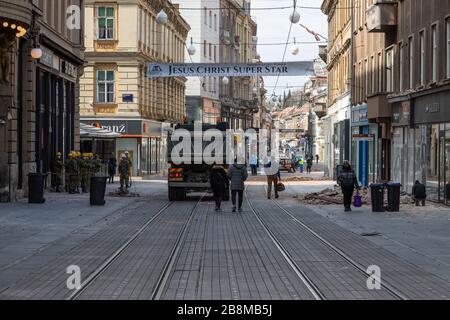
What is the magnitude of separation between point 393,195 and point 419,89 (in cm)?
633

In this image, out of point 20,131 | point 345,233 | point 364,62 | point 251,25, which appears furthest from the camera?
point 251,25

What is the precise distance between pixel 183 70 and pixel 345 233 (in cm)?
2124

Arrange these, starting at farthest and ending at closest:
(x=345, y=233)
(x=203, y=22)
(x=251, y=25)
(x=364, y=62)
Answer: (x=251, y=25), (x=203, y=22), (x=364, y=62), (x=345, y=233)

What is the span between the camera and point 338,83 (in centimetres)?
5781

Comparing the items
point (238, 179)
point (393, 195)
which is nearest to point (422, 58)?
point (393, 195)

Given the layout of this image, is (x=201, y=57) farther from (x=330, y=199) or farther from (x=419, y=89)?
(x=419, y=89)

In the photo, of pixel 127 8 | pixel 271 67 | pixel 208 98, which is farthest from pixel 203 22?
pixel 271 67

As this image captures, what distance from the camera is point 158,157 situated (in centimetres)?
6450

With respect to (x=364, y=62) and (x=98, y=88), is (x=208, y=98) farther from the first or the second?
(x=364, y=62)

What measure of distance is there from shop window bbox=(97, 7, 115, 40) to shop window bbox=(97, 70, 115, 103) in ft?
7.54

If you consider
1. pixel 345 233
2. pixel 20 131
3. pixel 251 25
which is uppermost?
pixel 251 25

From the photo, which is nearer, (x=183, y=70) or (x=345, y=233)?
(x=345, y=233)

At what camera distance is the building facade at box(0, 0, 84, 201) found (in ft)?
89.8

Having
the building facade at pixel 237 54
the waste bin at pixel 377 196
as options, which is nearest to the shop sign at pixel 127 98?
the building facade at pixel 237 54
